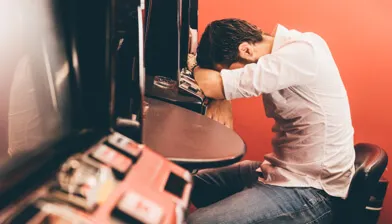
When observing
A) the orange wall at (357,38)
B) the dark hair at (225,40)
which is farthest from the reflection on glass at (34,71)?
the orange wall at (357,38)

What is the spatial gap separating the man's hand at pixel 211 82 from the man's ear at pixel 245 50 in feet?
0.50

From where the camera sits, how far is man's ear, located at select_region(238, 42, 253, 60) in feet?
6.31

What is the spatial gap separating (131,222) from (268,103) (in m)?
1.41

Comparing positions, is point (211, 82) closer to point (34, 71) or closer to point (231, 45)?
point (231, 45)

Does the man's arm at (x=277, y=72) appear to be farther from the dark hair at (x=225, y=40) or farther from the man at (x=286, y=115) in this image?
the dark hair at (x=225, y=40)


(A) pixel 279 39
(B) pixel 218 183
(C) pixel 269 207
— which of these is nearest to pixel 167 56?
(A) pixel 279 39

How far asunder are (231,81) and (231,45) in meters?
0.21

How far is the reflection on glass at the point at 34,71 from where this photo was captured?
0.81 metres

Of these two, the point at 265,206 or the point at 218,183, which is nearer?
the point at 265,206

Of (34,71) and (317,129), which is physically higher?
(34,71)

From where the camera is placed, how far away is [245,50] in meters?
1.93

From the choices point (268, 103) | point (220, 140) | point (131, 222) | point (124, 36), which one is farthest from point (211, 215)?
point (131, 222)

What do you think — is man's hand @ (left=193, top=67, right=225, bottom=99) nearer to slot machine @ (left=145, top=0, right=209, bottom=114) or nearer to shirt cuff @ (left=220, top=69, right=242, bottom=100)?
shirt cuff @ (left=220, top=69, right=242, bottom=100)

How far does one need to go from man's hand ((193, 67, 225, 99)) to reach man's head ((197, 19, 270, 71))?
3.1 inches
